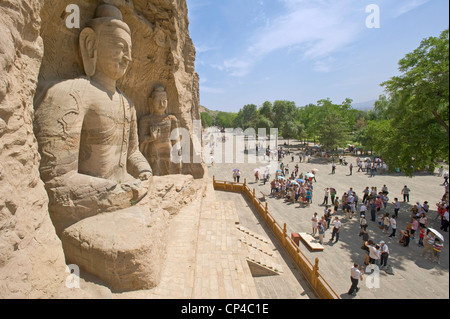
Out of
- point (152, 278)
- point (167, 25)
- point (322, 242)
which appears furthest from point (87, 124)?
point (322, 242)

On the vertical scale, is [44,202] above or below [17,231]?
above

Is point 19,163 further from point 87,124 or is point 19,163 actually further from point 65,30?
point 65,30

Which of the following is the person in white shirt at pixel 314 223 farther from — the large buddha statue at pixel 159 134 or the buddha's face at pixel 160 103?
the buddha's face at pixel 160 103

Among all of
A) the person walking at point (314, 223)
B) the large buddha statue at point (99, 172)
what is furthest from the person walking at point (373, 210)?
the large buddha statue at point (99, 172)

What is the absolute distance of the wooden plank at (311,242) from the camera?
883 cm

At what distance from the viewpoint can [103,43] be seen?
489 centimetres

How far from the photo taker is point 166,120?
831cm

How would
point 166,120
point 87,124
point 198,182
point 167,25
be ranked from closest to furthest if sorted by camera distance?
1. point 87,124
2. point 167,25
3. point 166,120
4. point 198,182

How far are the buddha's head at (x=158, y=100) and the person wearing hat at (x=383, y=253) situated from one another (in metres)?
8.19

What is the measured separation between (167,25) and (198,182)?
5.71 m

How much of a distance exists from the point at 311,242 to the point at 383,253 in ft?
7.87

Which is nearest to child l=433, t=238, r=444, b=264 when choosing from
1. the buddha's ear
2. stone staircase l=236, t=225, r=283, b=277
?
stone staircase l=236, t=225, r=283, b=277

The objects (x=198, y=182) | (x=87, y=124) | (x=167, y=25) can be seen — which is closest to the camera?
(x=87, y=124)

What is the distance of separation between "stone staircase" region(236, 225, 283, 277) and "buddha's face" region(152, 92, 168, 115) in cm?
502
